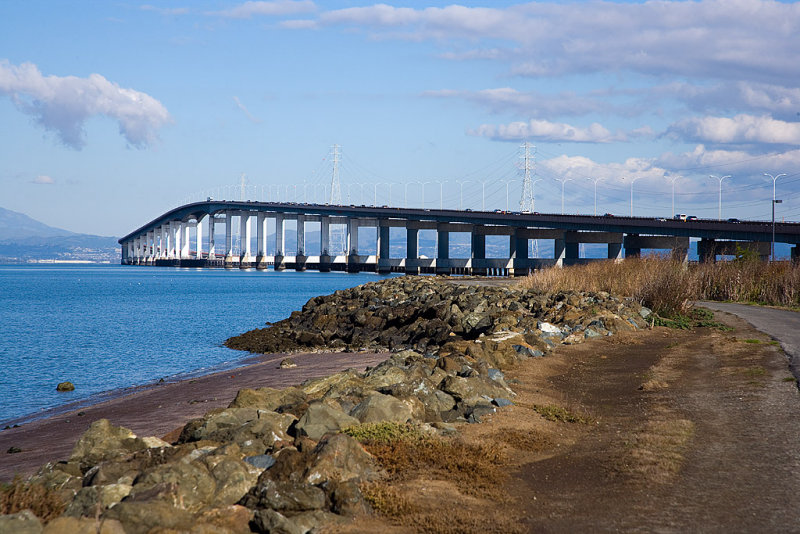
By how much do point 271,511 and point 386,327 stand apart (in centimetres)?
3011

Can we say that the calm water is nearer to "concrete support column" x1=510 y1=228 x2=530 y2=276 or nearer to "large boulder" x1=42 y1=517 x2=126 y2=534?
"large boulder" x1=42 y1=517 x2=126 y2=534

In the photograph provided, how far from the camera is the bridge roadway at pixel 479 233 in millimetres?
92375

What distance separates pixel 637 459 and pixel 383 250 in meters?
148

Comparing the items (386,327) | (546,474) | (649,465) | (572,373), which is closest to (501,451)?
(546,474)

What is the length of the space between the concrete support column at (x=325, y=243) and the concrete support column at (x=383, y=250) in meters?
13.9

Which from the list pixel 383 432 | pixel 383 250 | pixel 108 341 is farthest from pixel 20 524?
pixel 383 250

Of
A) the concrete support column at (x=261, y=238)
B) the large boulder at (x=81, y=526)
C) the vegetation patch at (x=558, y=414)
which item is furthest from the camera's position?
the concrete support column at (x=261, y=238)

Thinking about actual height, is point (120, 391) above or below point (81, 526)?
below

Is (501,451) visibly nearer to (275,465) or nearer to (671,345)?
(275,465)

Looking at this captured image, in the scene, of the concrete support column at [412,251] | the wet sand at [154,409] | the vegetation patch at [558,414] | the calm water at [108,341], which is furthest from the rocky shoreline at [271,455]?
the concrete support column at [412,251]

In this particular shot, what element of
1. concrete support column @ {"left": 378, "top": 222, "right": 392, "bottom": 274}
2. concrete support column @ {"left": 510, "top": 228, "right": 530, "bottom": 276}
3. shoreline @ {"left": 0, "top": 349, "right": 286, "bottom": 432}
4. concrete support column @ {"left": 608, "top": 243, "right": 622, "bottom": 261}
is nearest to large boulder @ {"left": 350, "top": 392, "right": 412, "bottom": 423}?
shoreline @ {"left": 0, "top": 349, "right": 286, "bottom": 432}

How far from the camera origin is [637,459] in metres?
10.7

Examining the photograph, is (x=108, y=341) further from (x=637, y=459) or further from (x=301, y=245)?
(x=301, y=245)

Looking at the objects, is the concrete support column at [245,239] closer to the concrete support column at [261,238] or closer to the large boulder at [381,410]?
the concrete support column at [261,238]
